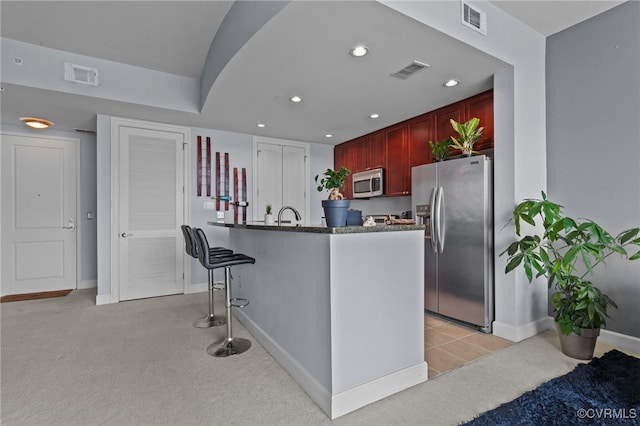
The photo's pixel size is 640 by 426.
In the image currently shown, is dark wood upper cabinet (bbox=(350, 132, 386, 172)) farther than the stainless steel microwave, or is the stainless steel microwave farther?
dark wood upper cabinet (bbox=(350, 132, 386, 172))

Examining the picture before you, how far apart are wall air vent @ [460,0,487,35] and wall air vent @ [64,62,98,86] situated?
3633 mm

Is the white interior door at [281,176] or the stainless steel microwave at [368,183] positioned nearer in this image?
Result: the stainless steel microwave at [368,183]

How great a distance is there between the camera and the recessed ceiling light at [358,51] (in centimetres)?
243

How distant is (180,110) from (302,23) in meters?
2.39

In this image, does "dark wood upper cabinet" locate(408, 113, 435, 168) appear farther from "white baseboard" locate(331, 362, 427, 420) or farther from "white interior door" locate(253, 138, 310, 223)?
"white baseboard" locate(331, 362, 427, 420)

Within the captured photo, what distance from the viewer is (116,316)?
3.51 meters

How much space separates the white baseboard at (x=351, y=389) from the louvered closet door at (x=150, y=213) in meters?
2.90

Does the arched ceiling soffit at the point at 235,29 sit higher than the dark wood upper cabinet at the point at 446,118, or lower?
higher

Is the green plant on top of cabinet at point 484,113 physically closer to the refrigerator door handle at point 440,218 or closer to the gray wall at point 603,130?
the gray wall at point 603,130

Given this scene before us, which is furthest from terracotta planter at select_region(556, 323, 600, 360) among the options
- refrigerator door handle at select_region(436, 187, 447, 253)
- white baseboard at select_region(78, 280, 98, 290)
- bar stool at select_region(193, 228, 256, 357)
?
white baseboard at select_region(78, 280, 98, 290)

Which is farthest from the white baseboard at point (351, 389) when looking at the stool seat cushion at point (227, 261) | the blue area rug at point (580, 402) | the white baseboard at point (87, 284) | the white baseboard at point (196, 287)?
the white baseboard at point (87, 284)

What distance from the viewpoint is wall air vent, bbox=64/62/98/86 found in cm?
324

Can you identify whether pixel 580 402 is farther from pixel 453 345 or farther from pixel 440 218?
pixel 440 218

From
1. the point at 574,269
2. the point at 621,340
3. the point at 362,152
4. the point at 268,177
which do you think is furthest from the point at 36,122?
the point at 621,340
